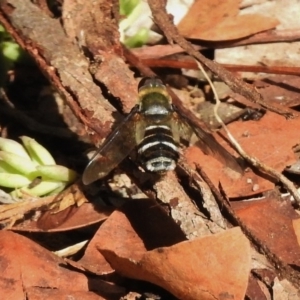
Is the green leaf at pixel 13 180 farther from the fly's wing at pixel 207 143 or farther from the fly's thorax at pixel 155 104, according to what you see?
the fly's wing at pixel 207 143

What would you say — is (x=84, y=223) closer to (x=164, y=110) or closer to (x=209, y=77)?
(x=164, y=110)

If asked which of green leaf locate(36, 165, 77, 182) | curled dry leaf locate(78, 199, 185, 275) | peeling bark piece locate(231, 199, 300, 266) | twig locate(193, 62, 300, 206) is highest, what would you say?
green leaf locate(36, 165, 77, 182)

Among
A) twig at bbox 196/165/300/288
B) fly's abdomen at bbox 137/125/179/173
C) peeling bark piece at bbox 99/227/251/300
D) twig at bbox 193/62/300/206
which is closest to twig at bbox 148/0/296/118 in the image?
twig at bbox 193/62/300/206

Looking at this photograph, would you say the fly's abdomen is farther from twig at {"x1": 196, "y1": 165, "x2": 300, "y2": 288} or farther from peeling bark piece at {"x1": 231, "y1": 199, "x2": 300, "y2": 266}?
peeling bark piece at {"x1": 231, "y1": 199, "x2": 300, "y2": 266}

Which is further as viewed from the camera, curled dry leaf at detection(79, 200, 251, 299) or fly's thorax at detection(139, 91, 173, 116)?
fly's thorax at detection(139, 91, 173, 116)

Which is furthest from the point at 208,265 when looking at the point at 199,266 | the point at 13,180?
the point at 13,180
